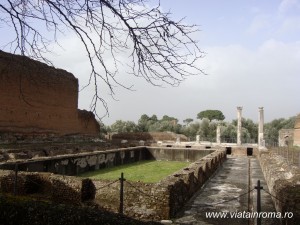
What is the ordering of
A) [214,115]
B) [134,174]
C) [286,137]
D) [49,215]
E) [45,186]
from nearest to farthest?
[49,215] < [45,186] < [134,174] < [286,137] < [214,115]

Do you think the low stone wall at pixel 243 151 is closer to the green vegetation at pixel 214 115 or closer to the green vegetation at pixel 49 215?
the green vegetation at pixel 49 215

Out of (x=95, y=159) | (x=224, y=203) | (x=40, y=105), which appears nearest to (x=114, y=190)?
(x=224, y=203)

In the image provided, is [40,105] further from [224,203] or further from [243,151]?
[224,203]

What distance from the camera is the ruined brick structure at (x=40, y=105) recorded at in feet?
67.1

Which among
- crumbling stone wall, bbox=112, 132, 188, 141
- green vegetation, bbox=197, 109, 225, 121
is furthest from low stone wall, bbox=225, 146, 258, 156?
green vegetation, bbox=197, 109, 225, 121

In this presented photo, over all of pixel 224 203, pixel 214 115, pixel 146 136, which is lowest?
pixel 224 203

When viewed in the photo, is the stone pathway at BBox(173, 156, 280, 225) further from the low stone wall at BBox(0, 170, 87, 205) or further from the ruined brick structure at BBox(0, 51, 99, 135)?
the ruined brick structure at BBox(0, 51, 99, 135)

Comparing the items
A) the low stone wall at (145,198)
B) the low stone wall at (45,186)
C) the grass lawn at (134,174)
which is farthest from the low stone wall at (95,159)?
the low stone wall at (145,198)

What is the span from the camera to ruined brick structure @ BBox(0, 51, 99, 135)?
67.1ft

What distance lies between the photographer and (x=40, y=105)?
79.9 feet

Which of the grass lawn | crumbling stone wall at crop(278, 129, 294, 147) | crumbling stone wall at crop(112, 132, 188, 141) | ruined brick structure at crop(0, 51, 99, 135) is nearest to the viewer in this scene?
the grass lawn

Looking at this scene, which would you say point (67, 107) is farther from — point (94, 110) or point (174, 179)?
point (94, 110)

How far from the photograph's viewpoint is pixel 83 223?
306 cm

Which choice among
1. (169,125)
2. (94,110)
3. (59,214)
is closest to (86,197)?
(94,110)
